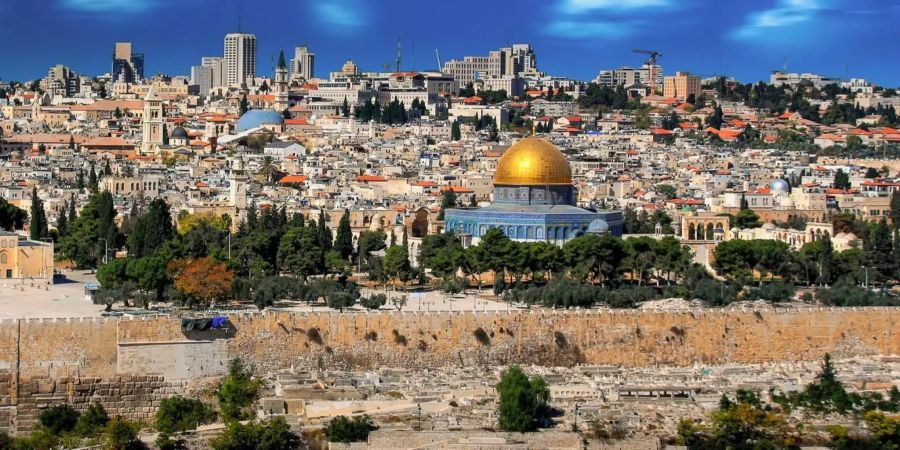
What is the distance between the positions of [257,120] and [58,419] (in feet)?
189

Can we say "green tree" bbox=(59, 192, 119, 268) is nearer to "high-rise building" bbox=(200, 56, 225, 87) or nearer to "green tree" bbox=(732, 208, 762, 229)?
"green tree" bbox=(732, 208, 762, 229)

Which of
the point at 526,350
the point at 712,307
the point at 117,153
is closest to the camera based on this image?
the point at 526,350

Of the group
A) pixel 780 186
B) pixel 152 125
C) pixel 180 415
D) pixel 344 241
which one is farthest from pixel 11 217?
pixel 152 125

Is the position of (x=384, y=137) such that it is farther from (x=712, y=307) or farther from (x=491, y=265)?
(x=712, y=307)

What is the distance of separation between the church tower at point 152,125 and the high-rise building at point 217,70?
51.5 meters

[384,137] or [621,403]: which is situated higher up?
[384,137]

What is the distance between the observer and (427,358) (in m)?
28.3

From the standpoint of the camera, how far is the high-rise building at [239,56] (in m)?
131

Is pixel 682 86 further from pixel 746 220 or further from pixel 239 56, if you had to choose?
pixel 746 220

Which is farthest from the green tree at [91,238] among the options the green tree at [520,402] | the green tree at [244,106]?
the green tree at [244,106]

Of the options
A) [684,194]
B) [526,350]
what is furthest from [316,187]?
[526,350]

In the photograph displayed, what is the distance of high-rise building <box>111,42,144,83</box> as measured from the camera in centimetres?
12769

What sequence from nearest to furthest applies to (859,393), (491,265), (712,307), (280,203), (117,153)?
(859,393), (712,307), (491,265), (280,203), (117,153)

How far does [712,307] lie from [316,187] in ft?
88.0
